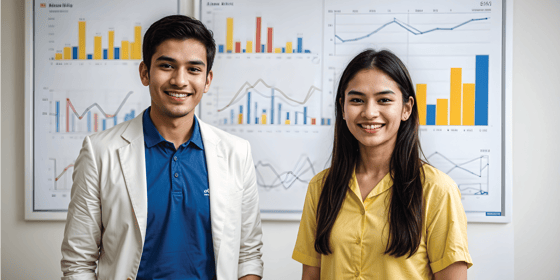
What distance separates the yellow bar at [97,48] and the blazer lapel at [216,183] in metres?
1.16

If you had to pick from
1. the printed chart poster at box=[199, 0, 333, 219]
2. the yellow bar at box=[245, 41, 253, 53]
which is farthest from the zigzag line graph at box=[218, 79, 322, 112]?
the yellow bar at box=[245, 41, 253, 53]

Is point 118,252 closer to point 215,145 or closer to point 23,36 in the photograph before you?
point 215,145

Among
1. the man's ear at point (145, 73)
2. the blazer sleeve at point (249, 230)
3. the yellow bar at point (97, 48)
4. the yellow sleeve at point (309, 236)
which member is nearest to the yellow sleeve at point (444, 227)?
the yellow sleeve at point (309, 236)

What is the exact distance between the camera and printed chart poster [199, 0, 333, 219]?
2.15m

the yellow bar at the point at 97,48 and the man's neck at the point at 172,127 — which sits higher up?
the yellow bar at the point at 97,48

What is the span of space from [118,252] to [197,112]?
109 cm

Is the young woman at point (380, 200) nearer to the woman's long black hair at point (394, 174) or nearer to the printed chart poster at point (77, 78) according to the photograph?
the woman's long black hair at point (394, 174)

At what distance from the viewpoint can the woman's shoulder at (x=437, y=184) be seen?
3.73ft

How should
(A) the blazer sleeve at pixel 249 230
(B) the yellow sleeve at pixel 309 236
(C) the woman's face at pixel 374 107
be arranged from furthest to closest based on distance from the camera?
(A) the blazer sleeve at pixel 249 230 → (B) the yellow sleeve at pixel 309 236 → (C) the woman's face at pixel 374 107

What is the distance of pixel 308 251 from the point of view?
132 cm

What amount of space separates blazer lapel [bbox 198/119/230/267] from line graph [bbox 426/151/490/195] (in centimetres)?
133

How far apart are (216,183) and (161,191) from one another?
0.62 ft

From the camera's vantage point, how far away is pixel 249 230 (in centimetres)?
146

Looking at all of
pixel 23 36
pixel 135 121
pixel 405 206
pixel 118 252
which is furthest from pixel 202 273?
pixel 23 36
